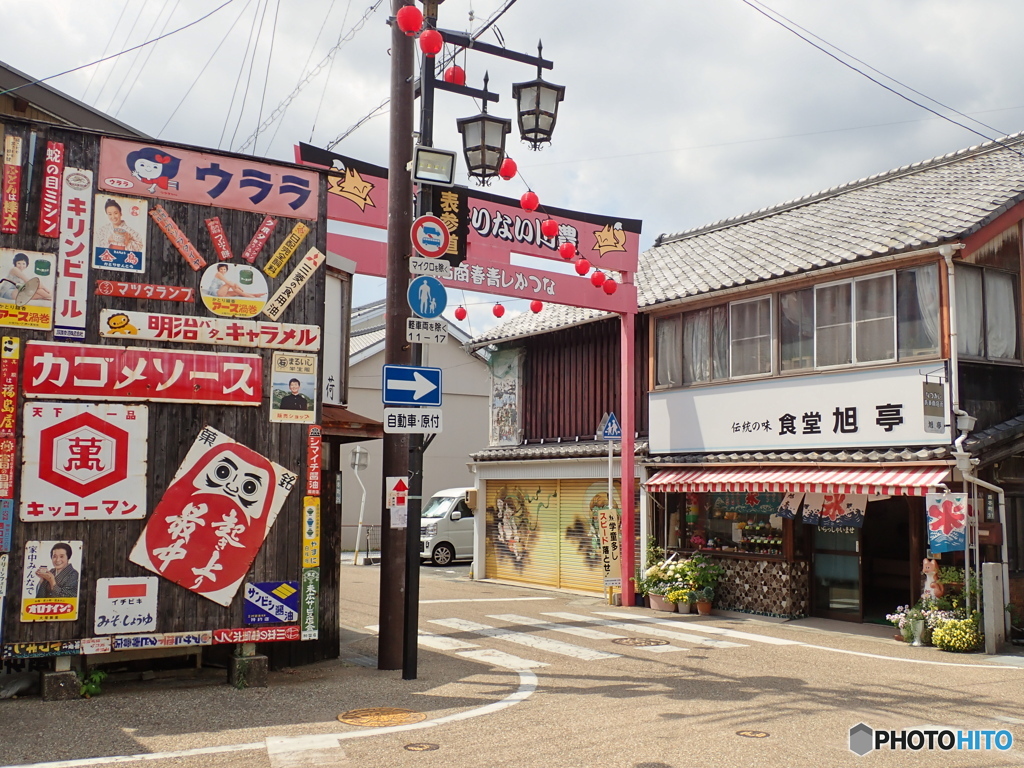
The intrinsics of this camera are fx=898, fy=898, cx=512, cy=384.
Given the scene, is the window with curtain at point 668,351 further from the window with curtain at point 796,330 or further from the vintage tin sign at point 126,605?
the vintage tin sign at point 126,605

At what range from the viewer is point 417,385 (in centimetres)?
960

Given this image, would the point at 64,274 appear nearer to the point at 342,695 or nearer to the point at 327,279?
the point at 327,279

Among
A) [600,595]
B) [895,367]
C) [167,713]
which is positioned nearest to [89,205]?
[167,713]

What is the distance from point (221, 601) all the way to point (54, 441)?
2.24 meters

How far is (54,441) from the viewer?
855 cm

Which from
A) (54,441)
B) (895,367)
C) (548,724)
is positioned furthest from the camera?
(895,367)

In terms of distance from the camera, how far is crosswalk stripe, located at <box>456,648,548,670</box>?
1057 cm

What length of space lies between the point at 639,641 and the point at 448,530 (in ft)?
48.2

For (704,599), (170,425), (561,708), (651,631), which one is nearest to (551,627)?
(651,631)

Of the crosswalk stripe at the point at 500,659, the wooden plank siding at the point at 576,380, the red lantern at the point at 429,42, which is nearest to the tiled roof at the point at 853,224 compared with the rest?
the wooden plank siding at the point at 576,380

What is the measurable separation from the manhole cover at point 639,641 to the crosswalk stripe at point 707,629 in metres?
1.24

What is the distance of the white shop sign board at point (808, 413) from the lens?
12906 millimetres

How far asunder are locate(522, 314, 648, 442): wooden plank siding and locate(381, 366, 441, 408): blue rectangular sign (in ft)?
29.7

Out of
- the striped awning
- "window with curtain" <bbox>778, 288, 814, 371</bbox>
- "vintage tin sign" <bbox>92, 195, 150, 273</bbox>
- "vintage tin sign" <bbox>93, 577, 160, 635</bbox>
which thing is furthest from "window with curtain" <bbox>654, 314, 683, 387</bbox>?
"vintage tin sign" <bbox>93, 577, 160, 635</bbox>
